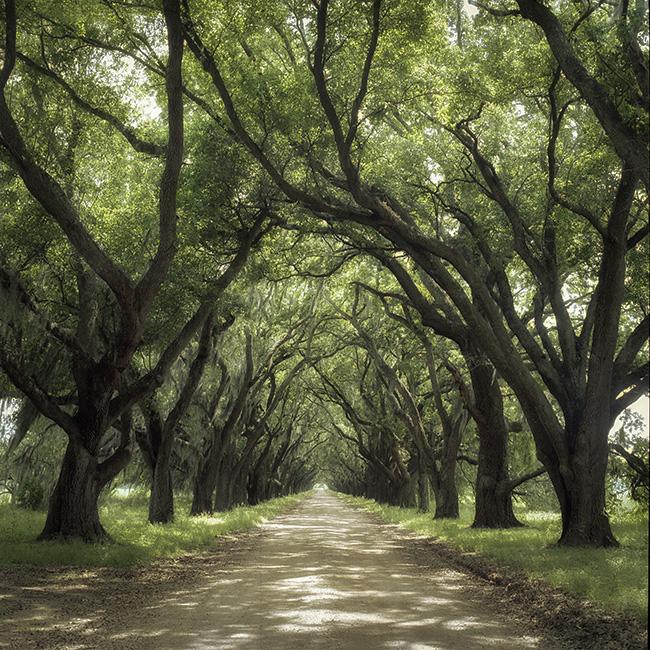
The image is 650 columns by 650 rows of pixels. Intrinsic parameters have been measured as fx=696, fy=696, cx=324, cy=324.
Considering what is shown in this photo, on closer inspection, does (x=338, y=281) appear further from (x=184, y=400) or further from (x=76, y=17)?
(x=76, y=17)

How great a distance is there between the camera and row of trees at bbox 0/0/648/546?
10.2 metres

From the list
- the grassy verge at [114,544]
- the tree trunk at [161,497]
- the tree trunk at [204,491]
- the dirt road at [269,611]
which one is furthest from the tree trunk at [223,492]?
the dirt road at [269,611]

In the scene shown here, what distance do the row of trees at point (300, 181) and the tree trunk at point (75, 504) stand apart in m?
0.04

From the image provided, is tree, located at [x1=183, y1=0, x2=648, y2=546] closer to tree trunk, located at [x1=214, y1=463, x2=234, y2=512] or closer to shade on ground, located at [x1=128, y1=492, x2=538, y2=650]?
shade on ground, located at [x1=128, y1=492, x2=538, y2=650]

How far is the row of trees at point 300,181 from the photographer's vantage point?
10.2 m

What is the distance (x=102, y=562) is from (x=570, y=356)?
9.00 meters

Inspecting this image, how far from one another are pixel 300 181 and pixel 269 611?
331 inches

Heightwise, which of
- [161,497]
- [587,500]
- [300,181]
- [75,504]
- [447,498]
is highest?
[300,181]

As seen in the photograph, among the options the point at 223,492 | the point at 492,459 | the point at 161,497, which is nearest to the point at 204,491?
the point at 223,492

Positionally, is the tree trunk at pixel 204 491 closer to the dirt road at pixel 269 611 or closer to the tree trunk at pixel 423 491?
the tree trunk at pixel 423 491

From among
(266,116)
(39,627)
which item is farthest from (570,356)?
(39,627)

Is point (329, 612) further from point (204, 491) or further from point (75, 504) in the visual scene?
point (204, 491)

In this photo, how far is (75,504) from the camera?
12984 mm

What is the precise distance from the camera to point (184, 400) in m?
17.8
